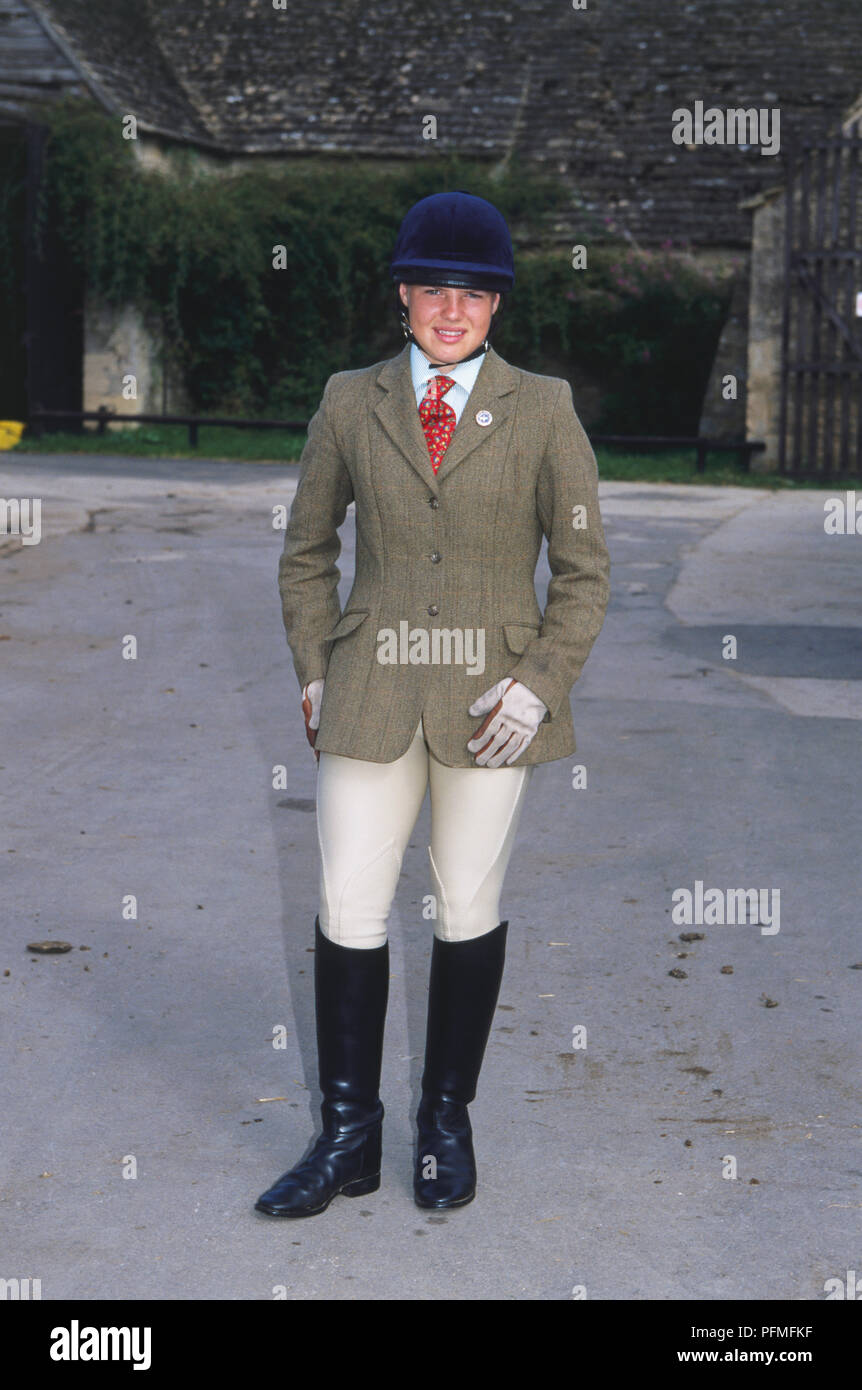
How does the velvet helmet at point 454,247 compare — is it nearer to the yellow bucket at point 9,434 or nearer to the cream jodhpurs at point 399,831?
the cream jodhpurs at point 399,831

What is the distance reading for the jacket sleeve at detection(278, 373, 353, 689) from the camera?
355cm

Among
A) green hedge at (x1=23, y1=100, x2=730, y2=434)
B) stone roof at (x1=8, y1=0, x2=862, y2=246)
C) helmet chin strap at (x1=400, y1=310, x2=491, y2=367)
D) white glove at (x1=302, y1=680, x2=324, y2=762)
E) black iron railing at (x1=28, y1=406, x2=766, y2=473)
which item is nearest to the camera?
helmet chin strap at (x1=400, y1=310, x2=491, y2=367)

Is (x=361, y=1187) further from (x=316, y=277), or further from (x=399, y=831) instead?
(x=316, y=277)

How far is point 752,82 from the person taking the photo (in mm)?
26859

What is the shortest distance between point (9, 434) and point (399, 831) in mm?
20308

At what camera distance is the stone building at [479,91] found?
24797 mm

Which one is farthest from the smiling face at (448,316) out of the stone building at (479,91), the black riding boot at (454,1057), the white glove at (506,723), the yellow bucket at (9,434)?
the stone building at (479,91)

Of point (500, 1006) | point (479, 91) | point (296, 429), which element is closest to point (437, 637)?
point (500, 1006)

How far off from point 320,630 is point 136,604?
7581 millimetres

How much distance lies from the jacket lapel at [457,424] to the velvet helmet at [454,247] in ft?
0.54

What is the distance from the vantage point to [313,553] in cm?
360

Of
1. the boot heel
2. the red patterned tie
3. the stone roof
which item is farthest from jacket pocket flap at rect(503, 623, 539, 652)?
the stone roof

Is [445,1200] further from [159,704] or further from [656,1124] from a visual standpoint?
[159,704]

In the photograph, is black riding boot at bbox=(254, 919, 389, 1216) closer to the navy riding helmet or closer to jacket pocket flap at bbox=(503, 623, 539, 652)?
jacket pocket flap at bbox=(503, 623, 539, 652)
